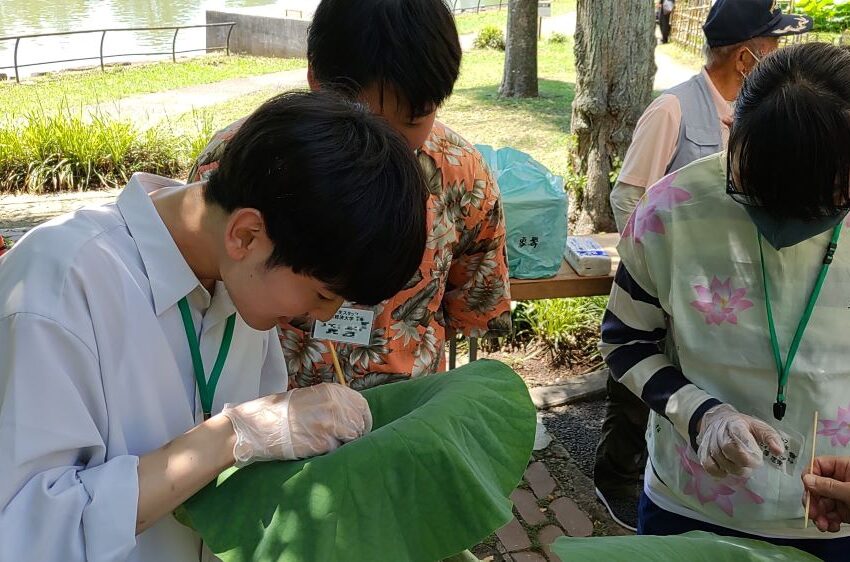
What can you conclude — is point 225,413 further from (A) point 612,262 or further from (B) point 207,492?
(A) point 612,262

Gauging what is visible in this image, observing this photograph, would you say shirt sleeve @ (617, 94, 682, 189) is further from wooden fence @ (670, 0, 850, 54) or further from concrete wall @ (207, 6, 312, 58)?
concrete wall @ (207, 6, 312, 58)

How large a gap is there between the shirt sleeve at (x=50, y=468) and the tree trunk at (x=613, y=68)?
4535mm

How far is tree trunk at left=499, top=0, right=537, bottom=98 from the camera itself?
1194 centimetres

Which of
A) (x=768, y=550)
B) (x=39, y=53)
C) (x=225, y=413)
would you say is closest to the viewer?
(x=225, y=413)

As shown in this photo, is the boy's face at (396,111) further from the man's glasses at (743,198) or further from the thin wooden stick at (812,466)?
the thin wooden stick at (812,466)

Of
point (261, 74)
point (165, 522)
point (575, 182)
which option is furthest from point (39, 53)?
point (165, 522)

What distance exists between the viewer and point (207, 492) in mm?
1301

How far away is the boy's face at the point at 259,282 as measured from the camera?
1295 mm

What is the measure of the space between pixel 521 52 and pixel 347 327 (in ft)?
36.9

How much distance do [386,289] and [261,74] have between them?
1678 centimetres

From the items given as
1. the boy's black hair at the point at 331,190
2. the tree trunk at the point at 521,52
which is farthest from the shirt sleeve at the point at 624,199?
the tree trunk at the point at 521,52

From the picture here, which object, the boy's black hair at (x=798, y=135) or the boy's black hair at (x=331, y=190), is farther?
the boy's black hair at (x=798, y=135)

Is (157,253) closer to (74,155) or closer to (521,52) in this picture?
(74,155)

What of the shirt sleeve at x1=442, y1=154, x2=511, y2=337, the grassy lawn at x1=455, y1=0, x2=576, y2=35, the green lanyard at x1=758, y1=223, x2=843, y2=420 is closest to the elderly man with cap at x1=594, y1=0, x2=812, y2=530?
the shirt sleeve at x1=442, y1=154, x2=511, y2=337
